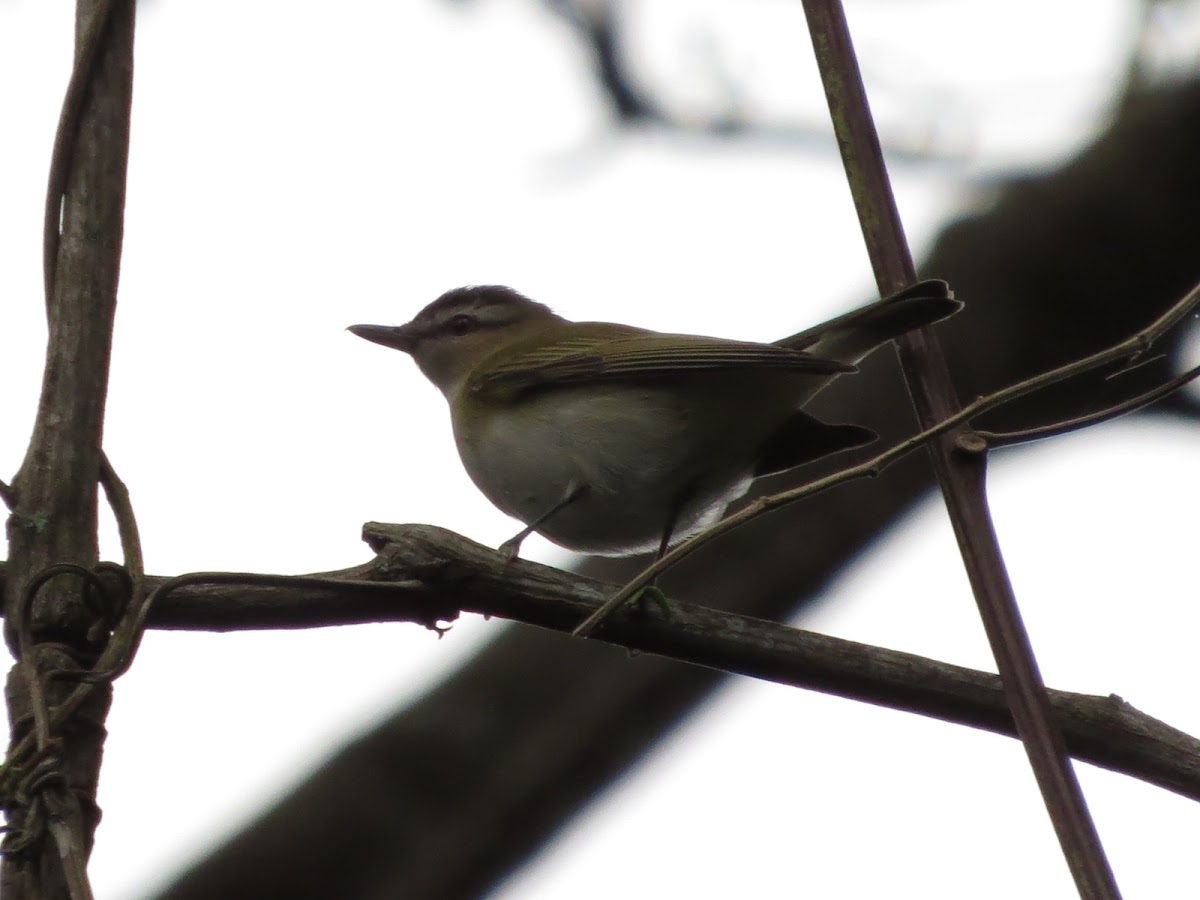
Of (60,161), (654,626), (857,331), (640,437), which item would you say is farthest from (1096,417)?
(640,437)

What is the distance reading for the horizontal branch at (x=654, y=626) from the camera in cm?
191

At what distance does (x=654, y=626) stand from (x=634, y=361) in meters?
1.72

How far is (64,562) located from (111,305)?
1.22 ft

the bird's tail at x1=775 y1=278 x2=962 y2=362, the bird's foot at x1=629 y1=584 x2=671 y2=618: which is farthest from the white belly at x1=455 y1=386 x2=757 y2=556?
the bird's foot at x1=629 y1=584 x2=671 y2=618

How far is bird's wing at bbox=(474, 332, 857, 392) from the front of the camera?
128 inches

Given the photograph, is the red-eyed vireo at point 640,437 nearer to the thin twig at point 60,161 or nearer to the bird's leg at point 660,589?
the bird's leg at point 660,589

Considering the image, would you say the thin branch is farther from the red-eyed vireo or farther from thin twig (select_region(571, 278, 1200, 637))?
the red-eyed vireo

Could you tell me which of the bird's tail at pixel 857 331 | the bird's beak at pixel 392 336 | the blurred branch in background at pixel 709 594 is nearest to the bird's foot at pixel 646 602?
the bird's tail at pixel 857 331

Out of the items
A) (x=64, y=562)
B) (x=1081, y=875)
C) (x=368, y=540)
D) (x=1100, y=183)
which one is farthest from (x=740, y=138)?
(x=1081, y=875)

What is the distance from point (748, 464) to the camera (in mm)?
3834

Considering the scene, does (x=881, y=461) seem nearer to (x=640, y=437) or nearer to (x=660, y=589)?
(x=660, y=589)

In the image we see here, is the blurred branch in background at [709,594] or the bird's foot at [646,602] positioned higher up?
the blurred branch in background at [709,594]

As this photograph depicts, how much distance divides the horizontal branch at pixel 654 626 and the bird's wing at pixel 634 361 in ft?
3.98

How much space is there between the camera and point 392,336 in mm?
5238
